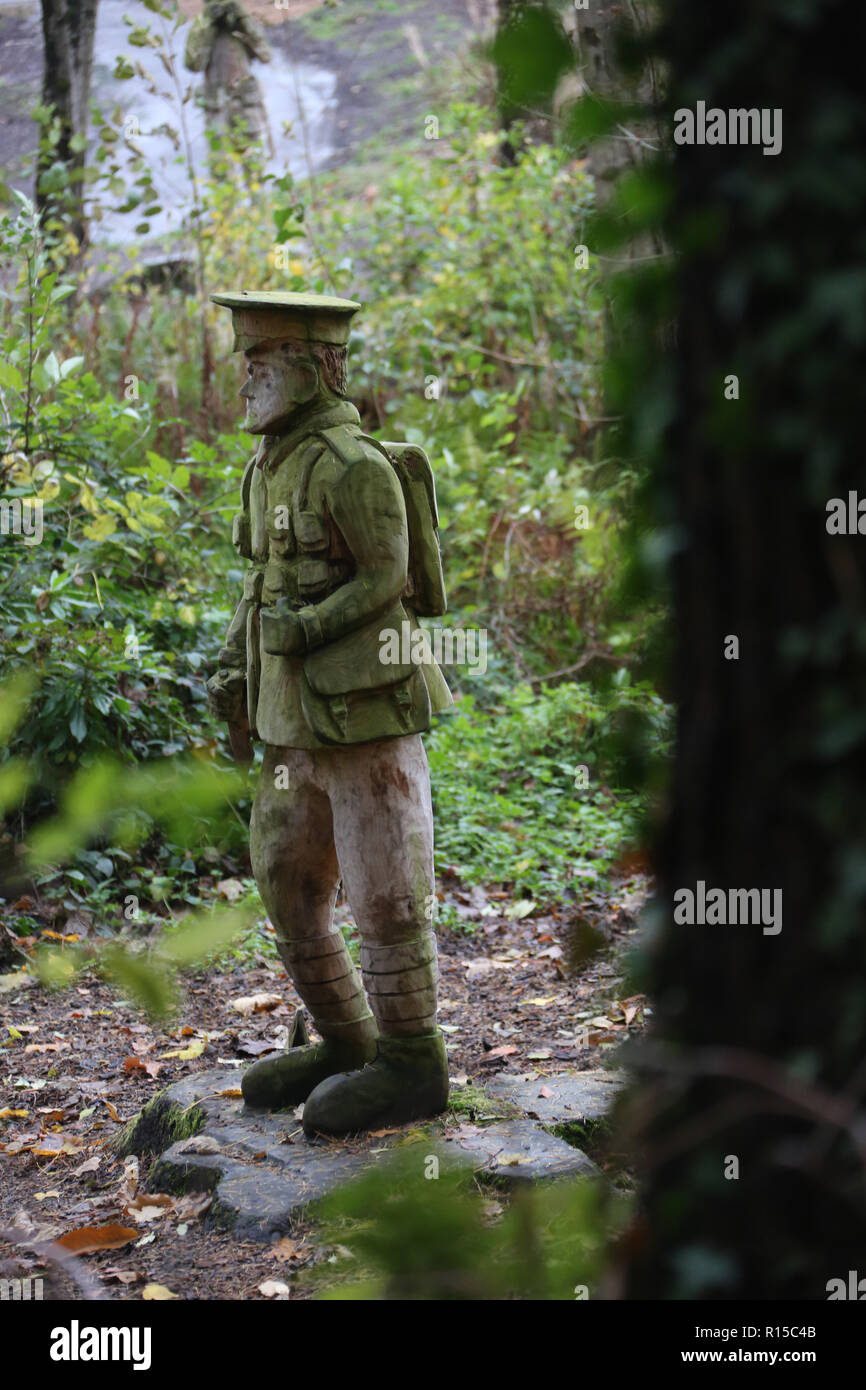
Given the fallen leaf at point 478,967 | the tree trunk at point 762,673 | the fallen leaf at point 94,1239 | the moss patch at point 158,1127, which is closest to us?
the tree trunk at point 762,673

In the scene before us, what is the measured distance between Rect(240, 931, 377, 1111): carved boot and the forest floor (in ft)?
1.14

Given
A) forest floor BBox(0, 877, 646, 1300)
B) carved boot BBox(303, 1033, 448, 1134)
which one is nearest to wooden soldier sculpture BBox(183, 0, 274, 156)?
forest floor BBox(0, 877, 646, 1300)

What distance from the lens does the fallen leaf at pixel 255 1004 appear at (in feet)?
17.4

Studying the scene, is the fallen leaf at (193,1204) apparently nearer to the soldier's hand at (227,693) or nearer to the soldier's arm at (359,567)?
the soldier's hand at (227,693)

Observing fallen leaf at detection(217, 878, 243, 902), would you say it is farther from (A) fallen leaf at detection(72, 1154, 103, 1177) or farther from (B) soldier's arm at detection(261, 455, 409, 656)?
(B) soldier's arm at detection(261, 455, 409, 656)

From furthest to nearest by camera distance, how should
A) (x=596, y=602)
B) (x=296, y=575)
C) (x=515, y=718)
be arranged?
(x=596, y=602) → (x=515, y=718) → (x=296, y=575)

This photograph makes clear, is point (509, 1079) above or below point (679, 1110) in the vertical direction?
below

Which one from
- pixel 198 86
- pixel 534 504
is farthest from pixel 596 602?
pixel 198 86

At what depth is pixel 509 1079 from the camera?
415 centimetres

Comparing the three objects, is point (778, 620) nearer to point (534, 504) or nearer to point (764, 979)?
point (764, 979)

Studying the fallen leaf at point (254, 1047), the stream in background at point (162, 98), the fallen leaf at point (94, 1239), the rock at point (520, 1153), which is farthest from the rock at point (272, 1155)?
the stream in background at point (162, 98)

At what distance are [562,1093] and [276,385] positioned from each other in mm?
2158

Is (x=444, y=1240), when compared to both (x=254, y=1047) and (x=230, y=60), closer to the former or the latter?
(x=254, y=1047)

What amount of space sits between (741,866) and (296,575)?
2206mm
